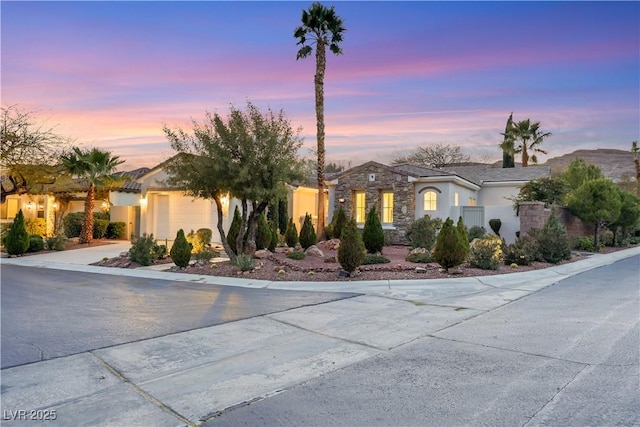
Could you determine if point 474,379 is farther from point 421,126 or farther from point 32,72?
point 421,126

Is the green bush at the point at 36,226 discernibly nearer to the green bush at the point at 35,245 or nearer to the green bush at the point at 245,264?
the green bush at the point at 35,245

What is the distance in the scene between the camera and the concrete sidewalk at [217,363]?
380 cm

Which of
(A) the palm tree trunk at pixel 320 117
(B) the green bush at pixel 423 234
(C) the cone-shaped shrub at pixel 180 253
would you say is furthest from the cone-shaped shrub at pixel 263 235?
(B) the green bush at pixel 423 234

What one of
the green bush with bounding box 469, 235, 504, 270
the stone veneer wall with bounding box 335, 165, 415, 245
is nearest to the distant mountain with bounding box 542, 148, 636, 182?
the stone veneer wall with bounding box 335, 165, 415, 245

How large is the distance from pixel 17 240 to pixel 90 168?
175 inches

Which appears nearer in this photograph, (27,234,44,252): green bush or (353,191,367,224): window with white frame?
(27,234,44,252): green bush

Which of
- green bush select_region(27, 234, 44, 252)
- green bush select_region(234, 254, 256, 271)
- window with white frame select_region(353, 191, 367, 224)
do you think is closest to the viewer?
green bush select_region(234, 254, 256, 271)

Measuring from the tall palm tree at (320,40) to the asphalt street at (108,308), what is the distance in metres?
9.86

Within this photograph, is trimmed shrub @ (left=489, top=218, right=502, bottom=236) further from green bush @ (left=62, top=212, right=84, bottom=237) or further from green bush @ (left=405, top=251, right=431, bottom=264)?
green bush @ (left=62, top=212, right=84, bottom=237)

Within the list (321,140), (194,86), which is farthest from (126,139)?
(321,140)

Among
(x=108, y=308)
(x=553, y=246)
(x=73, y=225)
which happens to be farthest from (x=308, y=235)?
(x=73, y=225)

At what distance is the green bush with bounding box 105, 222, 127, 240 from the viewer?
2380cm

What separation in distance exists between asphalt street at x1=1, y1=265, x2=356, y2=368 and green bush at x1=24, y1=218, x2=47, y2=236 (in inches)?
532

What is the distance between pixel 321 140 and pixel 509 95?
864 cm
